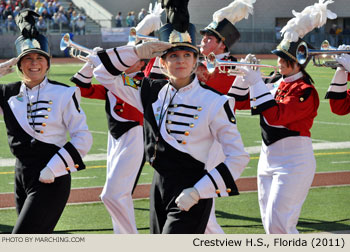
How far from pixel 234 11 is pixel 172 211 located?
330 cm

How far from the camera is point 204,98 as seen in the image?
499cm

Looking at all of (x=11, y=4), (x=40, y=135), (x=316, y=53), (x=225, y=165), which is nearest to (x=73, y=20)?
(x=11, y=4)

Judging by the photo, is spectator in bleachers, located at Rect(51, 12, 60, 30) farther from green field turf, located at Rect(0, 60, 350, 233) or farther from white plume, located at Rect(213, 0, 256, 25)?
white plume, located at Rect(213, 0, 256, 25)

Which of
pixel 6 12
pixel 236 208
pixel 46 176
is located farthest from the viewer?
pixel 6 12

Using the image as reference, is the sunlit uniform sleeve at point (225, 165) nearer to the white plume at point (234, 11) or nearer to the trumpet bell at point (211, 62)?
the trumpet bell at point (211, 62)

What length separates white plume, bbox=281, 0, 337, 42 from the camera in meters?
6.62

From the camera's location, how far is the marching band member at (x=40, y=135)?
541 centimetres

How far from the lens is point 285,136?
632 cm

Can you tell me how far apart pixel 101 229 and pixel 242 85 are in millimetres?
2274

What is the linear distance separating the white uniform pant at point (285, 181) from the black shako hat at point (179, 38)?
1.57m

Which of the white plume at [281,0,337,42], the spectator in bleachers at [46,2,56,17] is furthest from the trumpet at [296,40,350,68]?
the spectator in bleachers at [46,2,56,17]

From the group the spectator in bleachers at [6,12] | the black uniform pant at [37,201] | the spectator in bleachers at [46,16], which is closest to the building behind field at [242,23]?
the spectator in bleachers at [46,16]

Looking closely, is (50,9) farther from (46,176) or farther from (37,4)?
(46,176)
